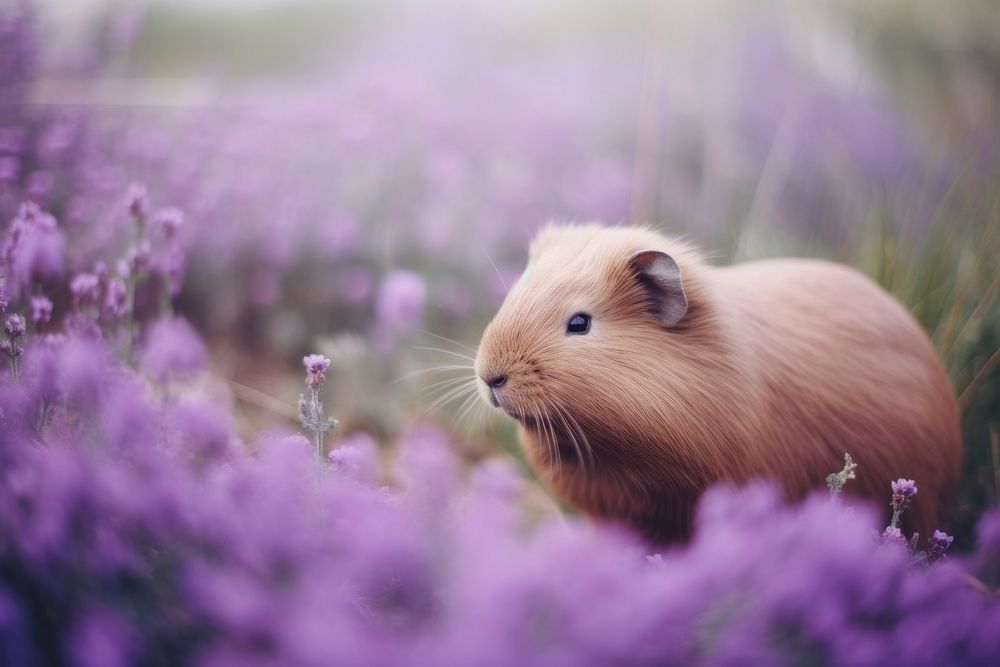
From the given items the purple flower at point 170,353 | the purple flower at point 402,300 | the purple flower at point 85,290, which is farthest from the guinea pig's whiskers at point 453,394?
the purple flower at point 85,290

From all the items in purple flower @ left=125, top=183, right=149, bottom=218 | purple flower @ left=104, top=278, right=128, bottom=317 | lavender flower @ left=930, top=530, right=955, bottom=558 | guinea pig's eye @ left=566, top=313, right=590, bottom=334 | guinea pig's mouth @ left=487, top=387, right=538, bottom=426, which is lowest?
purple flower @ left=104, top=278, right=128, bottom=317

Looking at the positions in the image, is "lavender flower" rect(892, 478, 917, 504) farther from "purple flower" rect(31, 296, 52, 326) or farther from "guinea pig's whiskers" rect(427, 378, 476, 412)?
"purple flower" rect(31, 296, 52, 326)

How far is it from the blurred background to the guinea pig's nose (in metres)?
0.37

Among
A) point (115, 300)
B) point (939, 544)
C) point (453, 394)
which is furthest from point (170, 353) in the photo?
point (939, 544)

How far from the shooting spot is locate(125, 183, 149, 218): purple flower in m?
1.75

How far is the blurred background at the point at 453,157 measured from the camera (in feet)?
7.43

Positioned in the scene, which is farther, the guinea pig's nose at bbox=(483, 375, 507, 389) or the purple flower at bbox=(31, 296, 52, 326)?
the guinea pig's nose at bbox=(483, 375, 507, 389)

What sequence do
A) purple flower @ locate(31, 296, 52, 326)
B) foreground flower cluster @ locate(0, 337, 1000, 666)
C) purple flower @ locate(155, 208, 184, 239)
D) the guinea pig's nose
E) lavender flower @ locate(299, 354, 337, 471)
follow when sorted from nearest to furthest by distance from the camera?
foreground flower cluster @ locate(0, 337, 1000, 666) → lavender flower @ locate(299, 354, 337, 471) → purple flower @ locate(31, 296, 52, 326) → the guinea pig's nose → purple flower @ locate(155, 208, 184, 239)

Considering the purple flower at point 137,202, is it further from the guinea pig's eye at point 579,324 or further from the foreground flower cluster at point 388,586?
the guinea pig's eye at point 579,324

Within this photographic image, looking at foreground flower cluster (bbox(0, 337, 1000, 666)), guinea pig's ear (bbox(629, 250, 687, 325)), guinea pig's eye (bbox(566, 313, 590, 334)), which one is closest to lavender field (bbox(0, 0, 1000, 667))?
foreground flower cluster (bbox(0, 337, 1000, 666))

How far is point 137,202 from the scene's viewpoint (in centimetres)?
176

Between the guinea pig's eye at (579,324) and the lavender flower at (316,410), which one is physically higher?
the guinea pig's eye at (579,324)

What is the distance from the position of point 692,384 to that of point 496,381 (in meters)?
0.44

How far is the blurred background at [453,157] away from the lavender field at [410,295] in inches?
0.6
